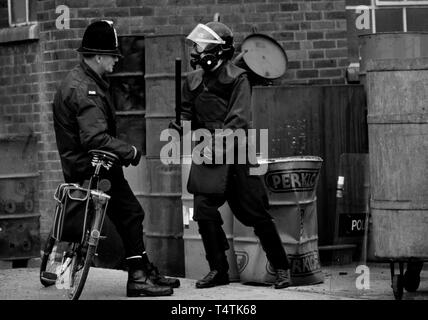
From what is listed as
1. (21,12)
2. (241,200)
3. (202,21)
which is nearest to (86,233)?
(241,200)

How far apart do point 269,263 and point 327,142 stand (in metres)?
2.22

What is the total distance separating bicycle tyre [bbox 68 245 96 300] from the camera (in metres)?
7.62

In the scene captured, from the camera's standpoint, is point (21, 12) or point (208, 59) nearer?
point (208, 59)

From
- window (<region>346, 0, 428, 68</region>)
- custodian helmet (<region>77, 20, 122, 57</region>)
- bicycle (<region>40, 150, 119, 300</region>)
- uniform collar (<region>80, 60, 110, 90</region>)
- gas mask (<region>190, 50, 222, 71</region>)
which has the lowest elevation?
bicycle (<region>40, 150, 119, 300</region>)

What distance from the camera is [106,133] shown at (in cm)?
777

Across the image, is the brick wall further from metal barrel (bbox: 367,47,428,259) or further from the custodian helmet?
metal barrel (bbox: 367,47,428,259)

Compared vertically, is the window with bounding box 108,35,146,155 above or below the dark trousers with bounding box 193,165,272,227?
above

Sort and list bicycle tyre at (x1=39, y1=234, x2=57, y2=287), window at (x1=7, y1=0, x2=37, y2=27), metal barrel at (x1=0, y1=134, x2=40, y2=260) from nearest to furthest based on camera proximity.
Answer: bicycle tyre at (x1=39, y1=234, x2=57, y2=287) < metal barrel at (x1=0, y1=134, x2=40, y2=260) < window at (x1=7, y1=0, x2=37, y2=27)

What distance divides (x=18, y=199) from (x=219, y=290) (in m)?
2.50

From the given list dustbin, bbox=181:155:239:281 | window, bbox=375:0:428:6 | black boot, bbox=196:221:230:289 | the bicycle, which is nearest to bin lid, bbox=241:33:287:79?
window, bbox=375:0:428:6

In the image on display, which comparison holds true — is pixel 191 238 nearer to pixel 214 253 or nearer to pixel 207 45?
pixel 214 253

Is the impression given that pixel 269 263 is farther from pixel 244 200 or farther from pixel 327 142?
pixel 327 142

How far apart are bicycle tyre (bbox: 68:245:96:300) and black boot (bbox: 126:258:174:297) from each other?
40 centimetres

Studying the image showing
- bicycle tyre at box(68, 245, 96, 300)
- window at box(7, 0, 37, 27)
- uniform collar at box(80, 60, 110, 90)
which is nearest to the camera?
bicycle tyre at box(68, 245, 96, 300)
